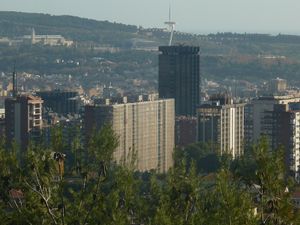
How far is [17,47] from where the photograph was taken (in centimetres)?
14012

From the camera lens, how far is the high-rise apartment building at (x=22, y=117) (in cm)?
5116

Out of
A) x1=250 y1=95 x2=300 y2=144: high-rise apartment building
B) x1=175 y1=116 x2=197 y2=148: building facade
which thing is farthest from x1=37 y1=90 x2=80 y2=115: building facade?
x1=250 y1=95 x2=300 y2=144: high-rise apartment building

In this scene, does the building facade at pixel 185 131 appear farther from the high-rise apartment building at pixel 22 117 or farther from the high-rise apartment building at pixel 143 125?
the high-rise apartment building at pixel 22 117

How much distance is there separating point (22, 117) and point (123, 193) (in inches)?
1381

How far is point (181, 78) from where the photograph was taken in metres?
71.6

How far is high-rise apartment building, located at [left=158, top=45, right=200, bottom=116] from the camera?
69750 mm

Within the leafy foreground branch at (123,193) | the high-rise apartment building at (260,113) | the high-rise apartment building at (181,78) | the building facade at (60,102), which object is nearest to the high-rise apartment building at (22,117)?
the high-rise apartment building at (260,113)

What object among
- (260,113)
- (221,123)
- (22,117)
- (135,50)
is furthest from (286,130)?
(135,50)

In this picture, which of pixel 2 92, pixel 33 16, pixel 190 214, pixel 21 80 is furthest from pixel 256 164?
pixel 33 16

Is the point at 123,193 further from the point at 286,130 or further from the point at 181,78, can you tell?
the point at 181,78

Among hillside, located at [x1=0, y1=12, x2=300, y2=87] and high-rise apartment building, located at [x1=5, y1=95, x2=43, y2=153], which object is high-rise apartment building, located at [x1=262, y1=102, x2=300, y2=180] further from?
hillside, located at [x1=0, y1=12, x2=300, y2=87]

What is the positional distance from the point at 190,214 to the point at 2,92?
80.3m

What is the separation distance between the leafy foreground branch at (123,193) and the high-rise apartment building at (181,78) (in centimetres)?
5008

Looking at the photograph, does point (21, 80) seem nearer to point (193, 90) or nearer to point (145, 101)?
point (193, 90)
